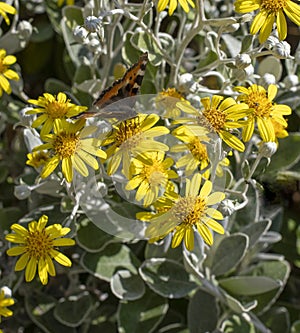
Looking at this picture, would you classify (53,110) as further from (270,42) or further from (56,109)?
(270,42)

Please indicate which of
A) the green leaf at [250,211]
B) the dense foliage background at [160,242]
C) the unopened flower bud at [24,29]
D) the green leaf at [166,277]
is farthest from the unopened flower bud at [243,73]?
the unopened flower bud at [24,29]

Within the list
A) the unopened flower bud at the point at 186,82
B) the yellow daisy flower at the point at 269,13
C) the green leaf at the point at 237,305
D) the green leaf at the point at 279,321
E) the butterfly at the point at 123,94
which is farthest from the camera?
the green leaf at the point at 279,321

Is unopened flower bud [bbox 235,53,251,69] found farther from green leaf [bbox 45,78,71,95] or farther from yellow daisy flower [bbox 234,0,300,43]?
green leaf [bbox 45,78,71,95]

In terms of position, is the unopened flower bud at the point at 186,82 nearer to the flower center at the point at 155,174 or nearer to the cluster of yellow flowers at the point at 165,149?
the cluster of yellow flowers at the point at 165,149

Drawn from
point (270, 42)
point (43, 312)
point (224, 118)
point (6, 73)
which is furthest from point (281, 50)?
point (43, 312)

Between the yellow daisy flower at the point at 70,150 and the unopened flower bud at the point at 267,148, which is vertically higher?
the yellow daisy flower at the point at 70,150

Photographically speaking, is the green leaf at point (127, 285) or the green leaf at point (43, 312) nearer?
the green leaf at point (127, 285)

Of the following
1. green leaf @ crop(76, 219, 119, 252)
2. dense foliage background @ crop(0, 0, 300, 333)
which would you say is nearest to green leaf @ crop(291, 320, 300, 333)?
dense foliage background @ crop(0, 0, 300, 333)
